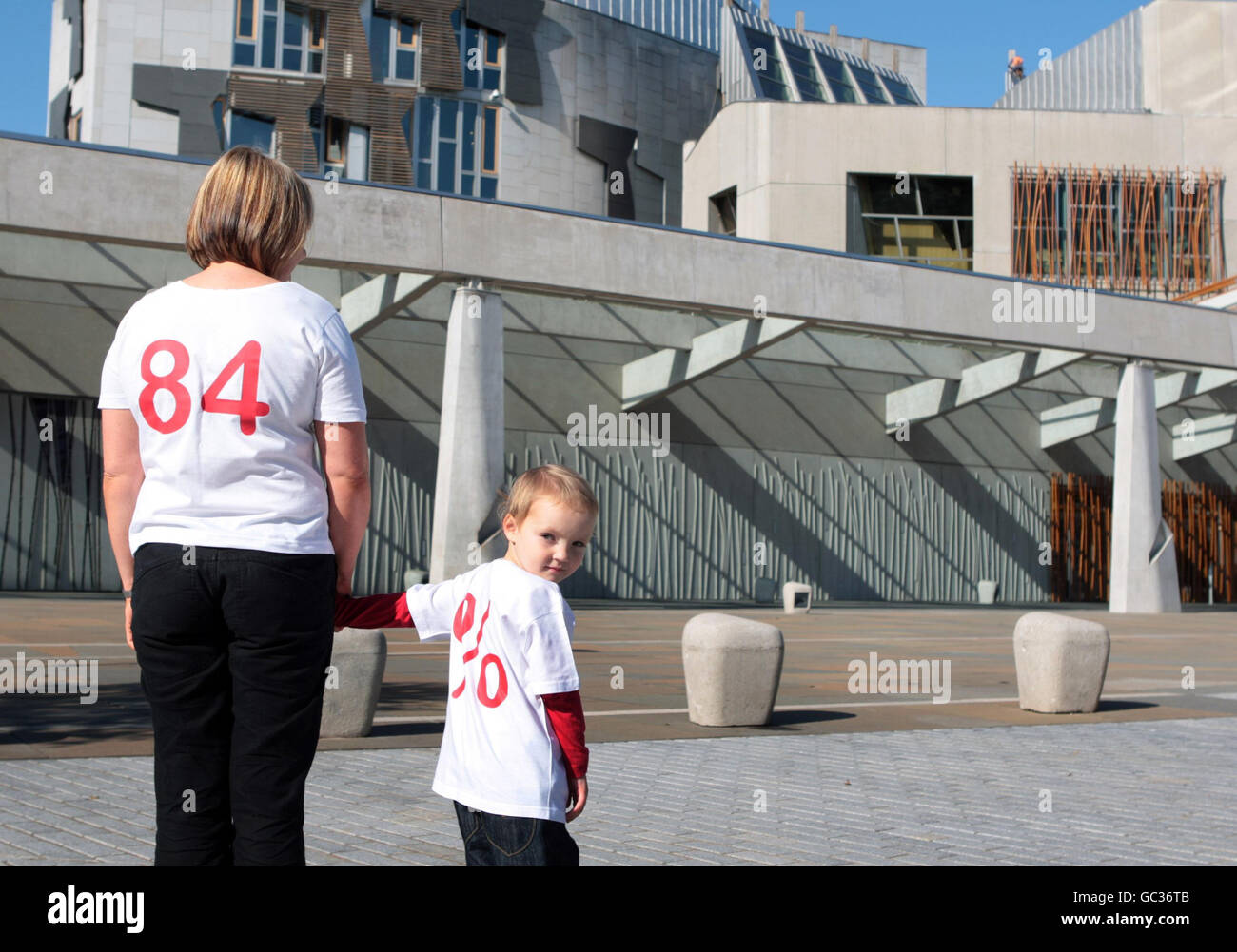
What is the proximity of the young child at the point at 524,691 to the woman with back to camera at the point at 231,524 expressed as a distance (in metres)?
0.39

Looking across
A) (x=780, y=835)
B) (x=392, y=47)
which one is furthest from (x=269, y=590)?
(x=392, y=47)

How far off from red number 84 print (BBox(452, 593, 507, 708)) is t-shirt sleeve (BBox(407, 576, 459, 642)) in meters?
0.02

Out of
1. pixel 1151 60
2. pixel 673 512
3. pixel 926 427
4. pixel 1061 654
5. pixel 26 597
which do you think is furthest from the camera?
pixel 1151 60

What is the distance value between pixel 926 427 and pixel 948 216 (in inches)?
354

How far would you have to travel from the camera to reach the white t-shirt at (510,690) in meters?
3.38

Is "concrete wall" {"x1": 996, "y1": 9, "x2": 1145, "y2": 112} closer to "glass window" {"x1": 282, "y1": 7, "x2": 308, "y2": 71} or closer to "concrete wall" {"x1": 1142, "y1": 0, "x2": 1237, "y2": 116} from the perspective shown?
"concrete wall" {"x1": 1142, "y1": 0, "x2": 1237, "y2": 116}

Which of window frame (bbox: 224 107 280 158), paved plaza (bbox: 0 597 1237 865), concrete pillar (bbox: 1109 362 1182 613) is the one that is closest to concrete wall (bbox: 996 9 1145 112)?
concrete pillar (bbox: 1109 362 1182 613)

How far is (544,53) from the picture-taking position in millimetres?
43656

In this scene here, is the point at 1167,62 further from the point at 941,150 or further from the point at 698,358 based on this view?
the point at 698,358

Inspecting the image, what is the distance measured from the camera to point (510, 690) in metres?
3.40

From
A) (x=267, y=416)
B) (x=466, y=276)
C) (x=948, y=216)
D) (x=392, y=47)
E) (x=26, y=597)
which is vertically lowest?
(x=26, y=597)

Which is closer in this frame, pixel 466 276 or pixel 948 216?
pixel 466 276

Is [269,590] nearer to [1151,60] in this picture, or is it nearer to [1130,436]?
[1130,436]

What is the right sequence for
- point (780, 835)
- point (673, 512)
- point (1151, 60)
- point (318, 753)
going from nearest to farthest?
point (780, 835) → point (318, 753) → point (673, 512) → point (1151, 60)
